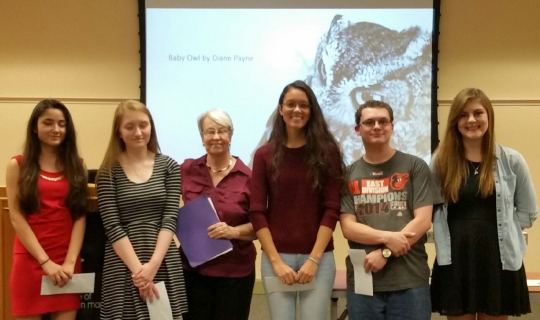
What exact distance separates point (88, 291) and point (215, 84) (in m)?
2.25

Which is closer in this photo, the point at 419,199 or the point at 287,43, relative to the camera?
the point at 419,199

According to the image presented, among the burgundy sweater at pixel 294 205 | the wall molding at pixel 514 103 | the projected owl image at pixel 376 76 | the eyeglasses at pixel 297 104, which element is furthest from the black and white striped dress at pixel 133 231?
the wall molding at pixel 514 103

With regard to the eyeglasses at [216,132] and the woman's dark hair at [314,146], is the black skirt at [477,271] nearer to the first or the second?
the woman's dark hair at [314,146]

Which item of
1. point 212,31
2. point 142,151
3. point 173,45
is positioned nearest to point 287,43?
point 212,31

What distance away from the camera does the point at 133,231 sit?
2033 millimetres

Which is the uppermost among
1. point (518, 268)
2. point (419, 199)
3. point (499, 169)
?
point (499, 169)

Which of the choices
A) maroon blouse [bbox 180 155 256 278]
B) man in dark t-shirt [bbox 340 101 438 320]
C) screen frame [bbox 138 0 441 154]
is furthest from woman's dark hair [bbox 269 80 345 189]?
screen frame [bbox 138 0 441 154]

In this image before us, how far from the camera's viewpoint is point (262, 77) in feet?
12.9

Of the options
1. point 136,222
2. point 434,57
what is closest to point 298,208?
point 136,222

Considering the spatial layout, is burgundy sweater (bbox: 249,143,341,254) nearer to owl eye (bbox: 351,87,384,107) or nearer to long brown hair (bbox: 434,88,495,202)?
long brown hair (bbox: 434,88,495,202)

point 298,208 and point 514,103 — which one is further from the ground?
point 514,103

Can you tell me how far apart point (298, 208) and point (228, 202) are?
34cm

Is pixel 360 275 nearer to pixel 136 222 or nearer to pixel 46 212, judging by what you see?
pixel 136 222

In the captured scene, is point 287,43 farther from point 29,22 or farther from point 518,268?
point 518,268
